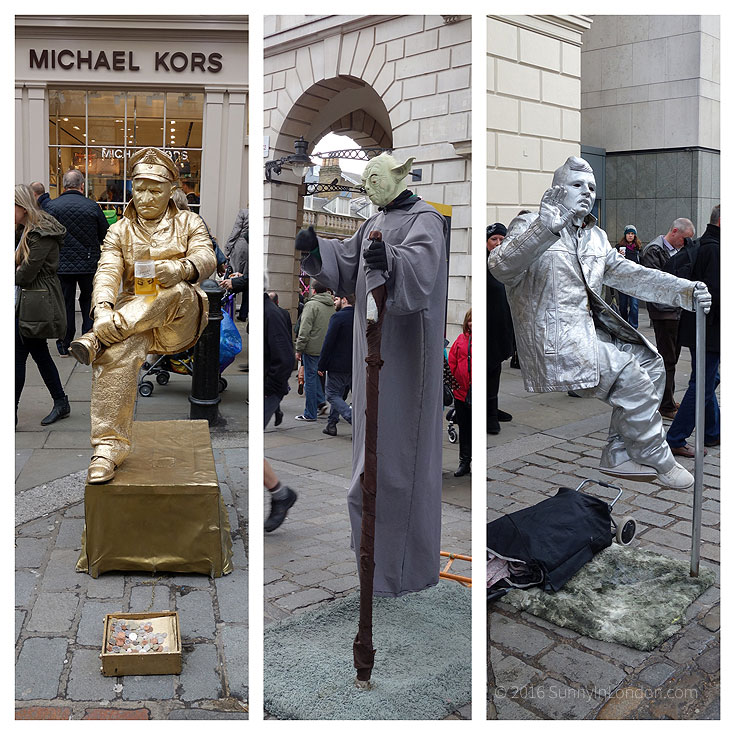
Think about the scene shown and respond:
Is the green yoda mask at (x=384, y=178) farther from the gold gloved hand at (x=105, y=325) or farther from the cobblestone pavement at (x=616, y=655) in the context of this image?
the cobblestone pavement at (x=616, y=655)

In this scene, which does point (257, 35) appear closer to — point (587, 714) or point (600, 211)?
point (587, 714)

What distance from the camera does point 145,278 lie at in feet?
10.9

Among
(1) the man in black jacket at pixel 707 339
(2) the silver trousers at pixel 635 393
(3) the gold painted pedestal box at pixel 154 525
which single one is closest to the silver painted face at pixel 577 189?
(2) the silver trousers at pixel 635 393

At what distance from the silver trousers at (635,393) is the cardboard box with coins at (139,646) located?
161 centimetres

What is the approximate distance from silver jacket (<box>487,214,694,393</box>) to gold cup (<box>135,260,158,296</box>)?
1324mm

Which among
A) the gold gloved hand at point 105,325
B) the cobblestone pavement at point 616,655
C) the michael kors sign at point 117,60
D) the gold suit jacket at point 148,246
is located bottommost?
the cobblestone pavement at point 616,655

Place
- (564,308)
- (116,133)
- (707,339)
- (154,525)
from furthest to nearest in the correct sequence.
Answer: (116,133) < (707,339) < (154,525) < (564,308)

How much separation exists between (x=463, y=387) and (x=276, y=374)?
4.90ft

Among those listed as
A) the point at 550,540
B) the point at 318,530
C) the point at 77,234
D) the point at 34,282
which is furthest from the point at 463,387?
the point at 77,234

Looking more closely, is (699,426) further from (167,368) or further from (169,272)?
(167,368)

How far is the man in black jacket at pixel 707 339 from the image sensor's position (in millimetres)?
4668

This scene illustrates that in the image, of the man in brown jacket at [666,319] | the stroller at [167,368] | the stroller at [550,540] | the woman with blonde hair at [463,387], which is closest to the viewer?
the stroller at [550,540]

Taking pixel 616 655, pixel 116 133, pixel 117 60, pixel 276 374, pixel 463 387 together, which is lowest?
pixel 616 655

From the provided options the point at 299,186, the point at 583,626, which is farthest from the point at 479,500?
the point at 583,626
